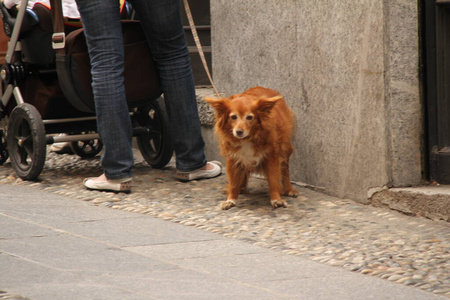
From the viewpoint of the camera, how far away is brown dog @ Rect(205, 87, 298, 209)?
455 centimetres

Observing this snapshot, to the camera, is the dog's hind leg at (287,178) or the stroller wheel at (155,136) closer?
the dog's hind leg at (287,178)

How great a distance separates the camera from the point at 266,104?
4547 millimetres

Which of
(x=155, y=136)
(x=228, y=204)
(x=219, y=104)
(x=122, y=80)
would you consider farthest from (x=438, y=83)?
(x=155, y=136)

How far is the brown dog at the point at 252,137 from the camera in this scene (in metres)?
4.55

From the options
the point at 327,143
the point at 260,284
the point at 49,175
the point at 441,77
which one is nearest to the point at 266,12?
the point at 327,143

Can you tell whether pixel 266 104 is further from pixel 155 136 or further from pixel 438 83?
pixel 155 136

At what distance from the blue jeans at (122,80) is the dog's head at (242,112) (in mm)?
716

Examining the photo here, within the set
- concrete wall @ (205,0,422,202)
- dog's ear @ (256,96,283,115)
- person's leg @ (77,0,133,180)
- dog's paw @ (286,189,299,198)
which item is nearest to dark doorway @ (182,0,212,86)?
concrete wall @ (205,0,422,202)

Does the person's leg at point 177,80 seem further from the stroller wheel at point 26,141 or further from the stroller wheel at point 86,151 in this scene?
the stroller wheel at point 86,151

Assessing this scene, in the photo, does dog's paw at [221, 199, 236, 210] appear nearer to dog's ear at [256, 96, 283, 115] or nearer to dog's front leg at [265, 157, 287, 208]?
dog's front leg at [265, 157, 287, 208]

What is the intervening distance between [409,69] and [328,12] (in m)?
0.68

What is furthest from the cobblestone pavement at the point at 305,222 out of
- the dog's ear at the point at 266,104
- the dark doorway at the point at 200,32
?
the dark doorway at the point at 200,32

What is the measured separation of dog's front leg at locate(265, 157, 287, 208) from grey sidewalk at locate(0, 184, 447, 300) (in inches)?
29.4

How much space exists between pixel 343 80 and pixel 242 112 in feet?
2.30
